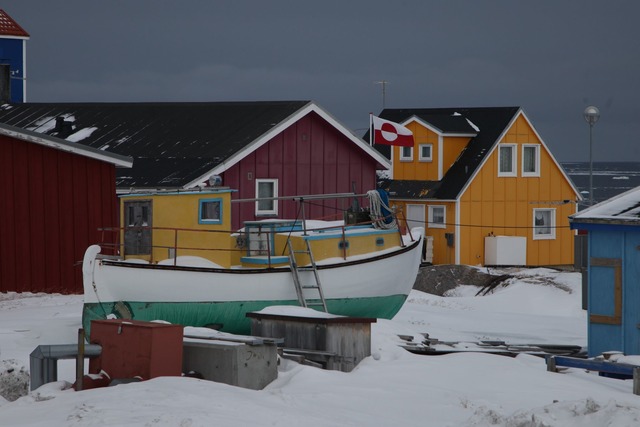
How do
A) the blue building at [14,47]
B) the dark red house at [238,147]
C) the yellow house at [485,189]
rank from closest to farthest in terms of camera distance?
the dark red house at [238,147] → the yellow house at [485,189] → the blue building at [14,47]

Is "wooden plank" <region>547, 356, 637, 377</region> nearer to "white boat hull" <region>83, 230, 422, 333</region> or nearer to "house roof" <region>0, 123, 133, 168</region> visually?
"white boat hull" <region>83, 230, 422, 333</region>

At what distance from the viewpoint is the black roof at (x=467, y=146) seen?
44.5 metres

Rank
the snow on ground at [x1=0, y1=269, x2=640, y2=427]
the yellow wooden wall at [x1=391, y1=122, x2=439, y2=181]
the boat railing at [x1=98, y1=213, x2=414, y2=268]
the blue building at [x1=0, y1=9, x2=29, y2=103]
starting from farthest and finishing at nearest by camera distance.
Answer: the blue building at [x1=0, y1=9, x2=29, y2=103], the yellow wooden wall at [x1=391, y1=122, x2=439, y2=181], the boat railing at [x1=98, y1=213, x2=414, y2=268], the snow on ground at [x1=0, y1=269, x2=640, y2=427]

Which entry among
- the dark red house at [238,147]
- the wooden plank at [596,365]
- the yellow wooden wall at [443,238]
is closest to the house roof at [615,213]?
the wooden plank at [596,365]

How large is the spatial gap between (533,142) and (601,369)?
96.8ft

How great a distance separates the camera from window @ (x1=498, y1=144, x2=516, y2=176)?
4538 centimetres

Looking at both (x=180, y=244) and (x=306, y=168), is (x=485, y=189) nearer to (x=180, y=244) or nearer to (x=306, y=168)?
(x=306, y=168)

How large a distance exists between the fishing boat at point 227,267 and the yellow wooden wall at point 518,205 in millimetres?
20194

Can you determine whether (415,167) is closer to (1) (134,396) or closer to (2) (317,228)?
(2) (317,228)

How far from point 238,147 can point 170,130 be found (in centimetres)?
383

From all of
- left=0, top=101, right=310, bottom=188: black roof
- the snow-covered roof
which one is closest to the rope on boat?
the snow-covered roof

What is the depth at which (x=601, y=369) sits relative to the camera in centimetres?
1717

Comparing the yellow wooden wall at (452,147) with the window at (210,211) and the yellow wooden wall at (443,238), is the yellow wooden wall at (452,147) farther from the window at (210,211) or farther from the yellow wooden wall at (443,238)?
the window at (210,211)

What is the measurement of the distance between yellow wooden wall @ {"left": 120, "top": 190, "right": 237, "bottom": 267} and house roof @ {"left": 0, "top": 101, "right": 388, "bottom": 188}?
735 cm
